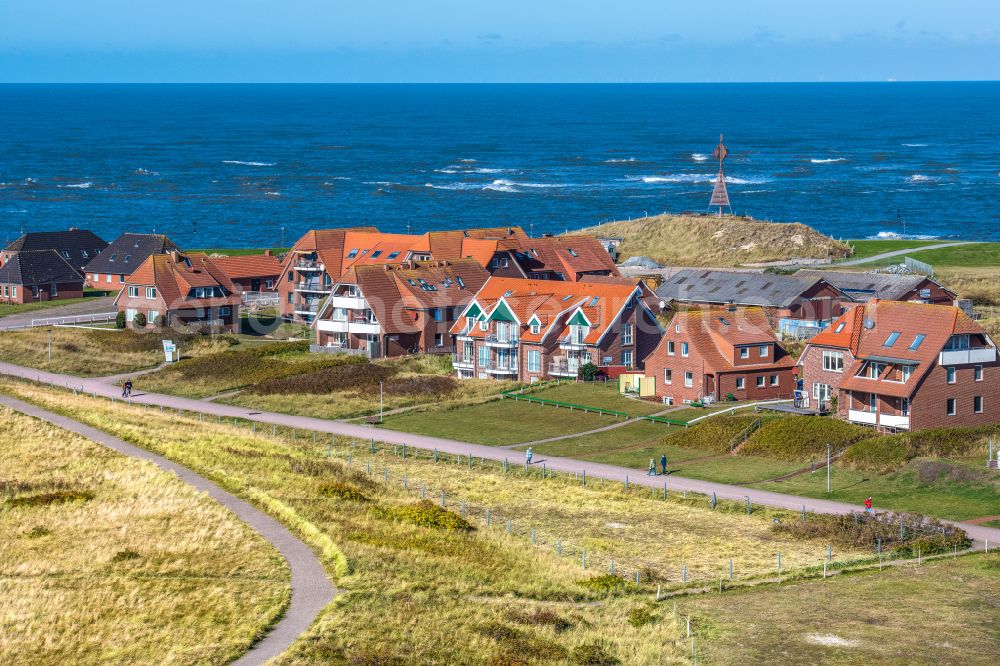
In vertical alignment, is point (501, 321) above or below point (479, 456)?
above

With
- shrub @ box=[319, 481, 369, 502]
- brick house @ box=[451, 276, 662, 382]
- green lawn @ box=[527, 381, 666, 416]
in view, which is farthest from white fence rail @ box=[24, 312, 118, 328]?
shrub @ box=[319, 481, 369, 502]

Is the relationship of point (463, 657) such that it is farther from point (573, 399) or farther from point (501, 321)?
point (501, 321)

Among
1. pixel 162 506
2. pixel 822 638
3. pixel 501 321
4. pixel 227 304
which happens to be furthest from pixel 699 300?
pixel 822 638

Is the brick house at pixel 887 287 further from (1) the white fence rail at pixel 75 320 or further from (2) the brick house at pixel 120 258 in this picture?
(2) the brick house at pixel 120 258

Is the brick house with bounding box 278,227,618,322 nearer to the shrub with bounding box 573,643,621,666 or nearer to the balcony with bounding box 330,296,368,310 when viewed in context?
the balcony with bounding box 330,296,368,310

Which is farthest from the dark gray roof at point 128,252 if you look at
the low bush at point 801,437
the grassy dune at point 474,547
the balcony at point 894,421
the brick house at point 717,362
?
the balcony at point 894,421

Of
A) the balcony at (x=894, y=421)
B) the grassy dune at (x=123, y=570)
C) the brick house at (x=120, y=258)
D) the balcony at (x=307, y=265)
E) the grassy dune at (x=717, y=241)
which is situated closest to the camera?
the grassy dune at (x=123, y=570)
